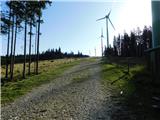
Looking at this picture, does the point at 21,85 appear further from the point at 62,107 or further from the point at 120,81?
the point at 62,107

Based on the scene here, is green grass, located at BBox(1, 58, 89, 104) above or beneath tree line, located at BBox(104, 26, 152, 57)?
beneath

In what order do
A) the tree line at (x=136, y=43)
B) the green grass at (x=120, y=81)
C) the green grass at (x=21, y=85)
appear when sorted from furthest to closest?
the tree line at (x=136, y=43) < the green grass at (x=120, y=81) < the green grass at (x=21, y=85)

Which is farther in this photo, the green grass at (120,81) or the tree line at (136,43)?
the tree line at (136,43)

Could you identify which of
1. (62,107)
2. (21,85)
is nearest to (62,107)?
(62,107)

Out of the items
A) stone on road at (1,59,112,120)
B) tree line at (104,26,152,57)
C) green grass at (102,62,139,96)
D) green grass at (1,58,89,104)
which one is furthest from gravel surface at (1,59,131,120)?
tree line at (104,26,152,57)

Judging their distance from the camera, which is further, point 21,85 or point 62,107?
point 21,85

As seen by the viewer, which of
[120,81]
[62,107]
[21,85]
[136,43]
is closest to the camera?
[62,107]

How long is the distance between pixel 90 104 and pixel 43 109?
2.31m

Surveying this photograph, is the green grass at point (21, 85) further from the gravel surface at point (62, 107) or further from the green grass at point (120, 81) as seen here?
the green grass at point (120, 81)

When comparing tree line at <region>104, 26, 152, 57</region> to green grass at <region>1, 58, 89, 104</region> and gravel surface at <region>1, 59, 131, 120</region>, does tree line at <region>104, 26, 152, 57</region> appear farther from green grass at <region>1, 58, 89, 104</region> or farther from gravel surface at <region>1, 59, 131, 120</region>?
gravel surface at <region>1, 59, 131, 120</region>

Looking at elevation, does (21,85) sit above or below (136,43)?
below

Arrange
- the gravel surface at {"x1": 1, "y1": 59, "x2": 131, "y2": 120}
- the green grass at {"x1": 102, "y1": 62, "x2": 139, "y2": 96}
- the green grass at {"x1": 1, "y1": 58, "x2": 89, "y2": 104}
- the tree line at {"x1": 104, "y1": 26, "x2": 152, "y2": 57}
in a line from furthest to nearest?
the tree line at {"x1": 104, "y1": 26, "x2": 152, "y2": 57} < the green grass at {"x1": 102, "y1": 62, "x2": 139, "y2": 96} < the green grass at {"x1": 1, "y1": 58, "x2": 89, "y2": 104} < the gravel surface at {"x1": 1, "y1": 59, "x2": 131, "y2": 120}

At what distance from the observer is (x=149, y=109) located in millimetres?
10719

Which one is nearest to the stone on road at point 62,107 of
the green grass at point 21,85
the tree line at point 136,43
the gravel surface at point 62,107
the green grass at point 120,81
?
the gravel surface at point 62,107
